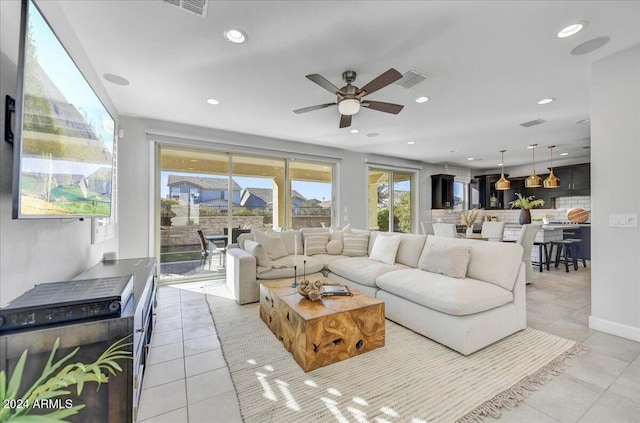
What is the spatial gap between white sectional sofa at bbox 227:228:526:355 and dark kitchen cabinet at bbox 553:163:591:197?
6.35 metres

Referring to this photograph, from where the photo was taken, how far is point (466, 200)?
8.71 metres

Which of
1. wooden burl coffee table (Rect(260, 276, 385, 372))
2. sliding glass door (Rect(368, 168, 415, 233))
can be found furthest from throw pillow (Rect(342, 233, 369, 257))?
sliding glass door (Rect(368, 168, 415, 233))

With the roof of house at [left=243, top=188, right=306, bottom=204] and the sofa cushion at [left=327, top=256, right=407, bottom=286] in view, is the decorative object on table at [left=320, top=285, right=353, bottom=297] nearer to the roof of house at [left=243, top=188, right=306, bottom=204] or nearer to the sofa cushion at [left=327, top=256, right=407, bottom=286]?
the sofa cushion at [left=327, top=256, right=407, bottom=286]

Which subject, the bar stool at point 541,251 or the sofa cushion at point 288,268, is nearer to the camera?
the sofa cushion at point 288,268

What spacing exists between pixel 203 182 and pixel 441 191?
255 inches

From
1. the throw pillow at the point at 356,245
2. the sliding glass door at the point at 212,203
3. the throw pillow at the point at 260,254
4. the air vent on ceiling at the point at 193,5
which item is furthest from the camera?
the sliding glass door at the point at 212,203

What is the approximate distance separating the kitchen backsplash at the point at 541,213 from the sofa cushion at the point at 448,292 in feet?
18.8

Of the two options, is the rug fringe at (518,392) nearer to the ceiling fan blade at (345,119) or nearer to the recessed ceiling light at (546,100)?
the ceiling fan blade at (345,119)

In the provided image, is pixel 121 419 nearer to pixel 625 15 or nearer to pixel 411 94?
pixel 411 94

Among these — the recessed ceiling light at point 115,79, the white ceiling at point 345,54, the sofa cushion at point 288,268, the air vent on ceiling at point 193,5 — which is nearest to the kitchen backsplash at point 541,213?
the white ceiling at point 345,54

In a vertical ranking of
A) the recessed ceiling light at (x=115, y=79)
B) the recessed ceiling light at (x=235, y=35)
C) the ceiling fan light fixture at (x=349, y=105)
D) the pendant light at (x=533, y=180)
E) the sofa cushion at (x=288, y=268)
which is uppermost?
the recessed ceiling light at (x=115, y=79)

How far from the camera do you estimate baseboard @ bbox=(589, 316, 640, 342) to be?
2.37 meters

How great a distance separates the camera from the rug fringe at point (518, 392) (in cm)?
153

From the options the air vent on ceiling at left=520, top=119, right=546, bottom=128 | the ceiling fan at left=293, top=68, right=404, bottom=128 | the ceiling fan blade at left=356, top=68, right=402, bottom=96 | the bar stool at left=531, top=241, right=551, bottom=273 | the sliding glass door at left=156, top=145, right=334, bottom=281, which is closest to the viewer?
the ceiling fan blade at left=356, top=68, right=402, bottom=96
